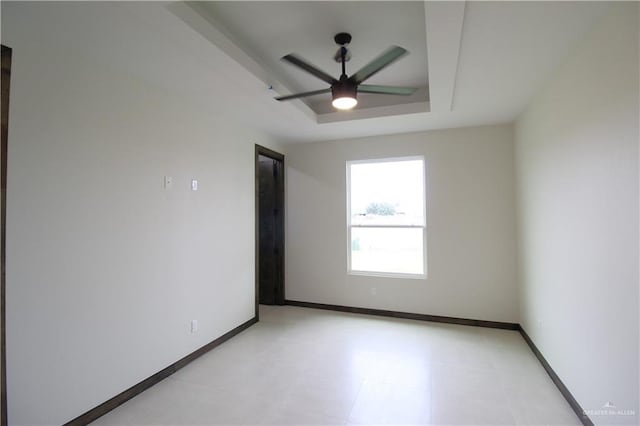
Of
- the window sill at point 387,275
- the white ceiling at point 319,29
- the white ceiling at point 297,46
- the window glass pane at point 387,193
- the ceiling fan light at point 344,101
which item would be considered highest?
Answer: the white ceiling at point 319,29

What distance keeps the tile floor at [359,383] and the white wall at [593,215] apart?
394 mm

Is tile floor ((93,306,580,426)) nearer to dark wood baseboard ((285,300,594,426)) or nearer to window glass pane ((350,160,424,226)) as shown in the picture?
dark wood baseboard ((285,300,594,426))

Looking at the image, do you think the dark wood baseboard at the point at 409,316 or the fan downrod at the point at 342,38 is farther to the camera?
the dark wood baseboard at the point at 409,316

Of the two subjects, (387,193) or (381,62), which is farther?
(387,193)

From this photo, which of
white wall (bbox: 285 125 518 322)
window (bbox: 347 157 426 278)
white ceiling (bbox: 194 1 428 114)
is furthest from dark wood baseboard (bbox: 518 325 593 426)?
white ceiling (bbox: 194 1 428 114)

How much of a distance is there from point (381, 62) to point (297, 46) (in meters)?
0.78

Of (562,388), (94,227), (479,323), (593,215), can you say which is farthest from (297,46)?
(479,323)

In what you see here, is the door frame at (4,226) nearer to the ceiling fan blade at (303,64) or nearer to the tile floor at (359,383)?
the tile floor at (359,383)

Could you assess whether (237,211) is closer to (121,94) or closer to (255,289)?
(255,289)

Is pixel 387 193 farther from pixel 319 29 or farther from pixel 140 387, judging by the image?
pixel 140 387

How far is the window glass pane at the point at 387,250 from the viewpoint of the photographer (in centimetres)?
421

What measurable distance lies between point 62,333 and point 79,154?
117 centimetres

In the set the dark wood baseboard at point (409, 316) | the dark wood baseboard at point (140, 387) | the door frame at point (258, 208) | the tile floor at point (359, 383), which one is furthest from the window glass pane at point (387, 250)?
the dark wood baseboard at point (140, 387)

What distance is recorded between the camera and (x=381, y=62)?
2.07 meters
